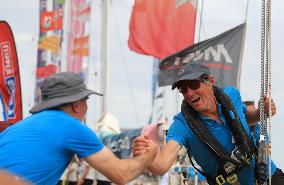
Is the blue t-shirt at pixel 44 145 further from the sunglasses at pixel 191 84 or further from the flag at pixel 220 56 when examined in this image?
the flag at pixel 220 56

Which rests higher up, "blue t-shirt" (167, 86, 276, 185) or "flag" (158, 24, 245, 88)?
"flag" (158, 24, 245, 88)

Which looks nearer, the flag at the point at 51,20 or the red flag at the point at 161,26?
the red flag at the point at 161,26

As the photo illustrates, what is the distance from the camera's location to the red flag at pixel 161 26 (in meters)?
11.9

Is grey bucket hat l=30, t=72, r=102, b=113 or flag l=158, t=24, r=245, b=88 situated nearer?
grey bucket hat l=30, t=72, r=102, b=113

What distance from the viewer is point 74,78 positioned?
3.14 m

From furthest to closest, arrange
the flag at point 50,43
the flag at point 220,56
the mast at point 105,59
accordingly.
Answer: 1. the flag at point 50,43
2. the mast at point 105,59
3. the flag at point 220,56

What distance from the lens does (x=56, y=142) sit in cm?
291

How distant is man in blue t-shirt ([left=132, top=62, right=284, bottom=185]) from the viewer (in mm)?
3844

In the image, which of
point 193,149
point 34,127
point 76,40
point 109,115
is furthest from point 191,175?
point 76,40

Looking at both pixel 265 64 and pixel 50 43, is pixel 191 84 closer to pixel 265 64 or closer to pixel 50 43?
pixel 265 64

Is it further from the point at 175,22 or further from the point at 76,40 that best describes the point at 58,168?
the point at 76,40

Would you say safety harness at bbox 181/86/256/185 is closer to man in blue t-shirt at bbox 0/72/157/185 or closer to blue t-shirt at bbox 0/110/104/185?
man in blue t-shirt at bbox 0/72/157/185

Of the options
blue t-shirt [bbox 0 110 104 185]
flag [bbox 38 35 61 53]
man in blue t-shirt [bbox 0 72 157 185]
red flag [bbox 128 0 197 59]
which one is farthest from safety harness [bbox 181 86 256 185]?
flag [bbox 38 35 61 53]

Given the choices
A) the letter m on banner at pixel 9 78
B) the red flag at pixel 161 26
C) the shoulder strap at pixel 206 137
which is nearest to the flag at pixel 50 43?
the red flag at pixel 161 26
